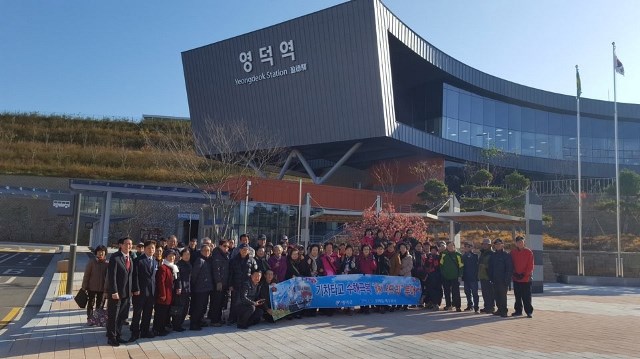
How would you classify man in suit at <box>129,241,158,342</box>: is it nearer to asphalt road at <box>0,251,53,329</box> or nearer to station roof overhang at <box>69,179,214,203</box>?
asphalt road at <box>0,251,53,329</box>

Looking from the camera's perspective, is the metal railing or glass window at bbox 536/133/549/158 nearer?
the metal railing

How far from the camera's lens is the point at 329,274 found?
1159cm

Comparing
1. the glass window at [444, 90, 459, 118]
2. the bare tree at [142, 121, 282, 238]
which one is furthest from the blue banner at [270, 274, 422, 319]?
the glass window at [444, 90, 459, 118]

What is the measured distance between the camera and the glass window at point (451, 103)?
40.5 m

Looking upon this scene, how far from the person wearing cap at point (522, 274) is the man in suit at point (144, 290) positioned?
7.92 meters

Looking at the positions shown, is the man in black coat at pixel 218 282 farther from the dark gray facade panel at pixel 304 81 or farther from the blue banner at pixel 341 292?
the dark gray facade panel at pixel 304 81

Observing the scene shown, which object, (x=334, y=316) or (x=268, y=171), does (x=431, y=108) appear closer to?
(x=268, y=171)

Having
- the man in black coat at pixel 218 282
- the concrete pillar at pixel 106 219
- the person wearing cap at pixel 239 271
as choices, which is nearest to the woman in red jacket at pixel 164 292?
the man in black coat at pixel 218 282

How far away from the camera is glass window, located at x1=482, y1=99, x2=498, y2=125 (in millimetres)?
43312

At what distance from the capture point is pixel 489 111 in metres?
43.6

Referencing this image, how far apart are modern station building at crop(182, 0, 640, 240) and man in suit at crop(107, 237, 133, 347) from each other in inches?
904

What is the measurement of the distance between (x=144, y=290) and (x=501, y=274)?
7812mm

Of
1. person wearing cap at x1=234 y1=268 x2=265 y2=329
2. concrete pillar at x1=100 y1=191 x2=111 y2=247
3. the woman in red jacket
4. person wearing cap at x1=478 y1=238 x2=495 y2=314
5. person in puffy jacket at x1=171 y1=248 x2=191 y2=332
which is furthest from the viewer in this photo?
concrete pillar at x1=100 y1=191 x2=111 y2=247

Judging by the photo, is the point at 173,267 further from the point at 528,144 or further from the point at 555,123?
the point at 555,123
